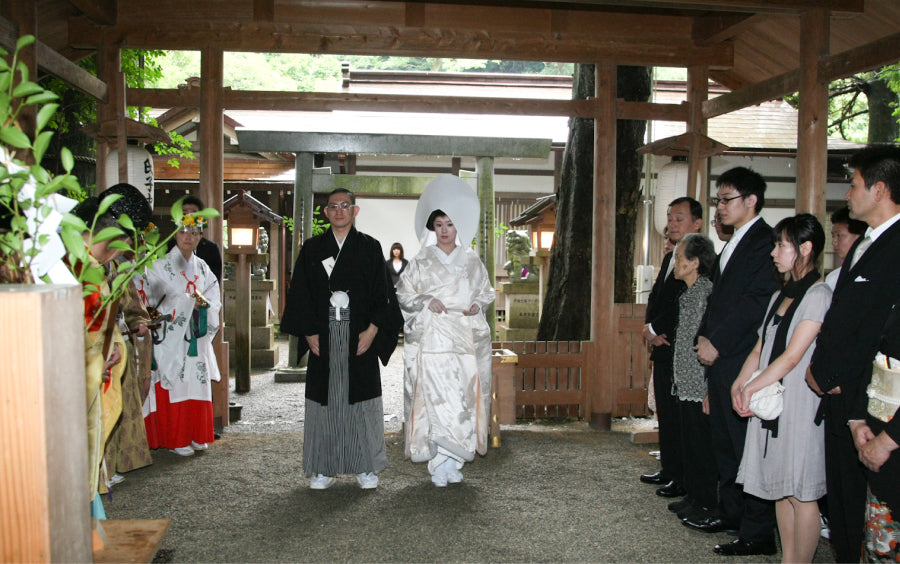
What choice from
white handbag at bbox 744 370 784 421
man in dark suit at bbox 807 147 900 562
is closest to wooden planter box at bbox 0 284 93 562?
man in dark suit at bbox 807 147 900 562

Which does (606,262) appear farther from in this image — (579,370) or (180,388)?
(180,388)

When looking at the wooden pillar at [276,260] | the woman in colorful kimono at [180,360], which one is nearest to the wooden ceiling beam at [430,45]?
the woman in colorful kimono at [180,360]

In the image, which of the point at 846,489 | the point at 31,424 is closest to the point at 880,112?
the point at 846,489

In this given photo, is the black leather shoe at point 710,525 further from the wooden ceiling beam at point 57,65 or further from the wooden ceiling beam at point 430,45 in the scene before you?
the wooden ceiling beam at point 57,65

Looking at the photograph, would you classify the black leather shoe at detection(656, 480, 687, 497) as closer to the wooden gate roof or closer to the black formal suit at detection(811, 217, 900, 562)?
the black formal suit at detection(811, 217, 900, 562)

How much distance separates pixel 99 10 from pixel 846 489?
22.0ft

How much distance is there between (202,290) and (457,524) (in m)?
3.22

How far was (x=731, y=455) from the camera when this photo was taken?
4035mm

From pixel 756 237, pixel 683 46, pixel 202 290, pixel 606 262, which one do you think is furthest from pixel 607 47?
pixel 202 290

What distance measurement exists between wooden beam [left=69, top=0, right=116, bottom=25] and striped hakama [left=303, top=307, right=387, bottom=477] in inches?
139

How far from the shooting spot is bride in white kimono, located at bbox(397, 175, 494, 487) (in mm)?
5262

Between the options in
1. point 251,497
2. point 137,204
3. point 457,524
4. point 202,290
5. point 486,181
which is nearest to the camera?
point 137,204

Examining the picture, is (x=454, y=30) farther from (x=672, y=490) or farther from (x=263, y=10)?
(x=672, y=490)

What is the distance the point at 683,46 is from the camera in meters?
7.19
